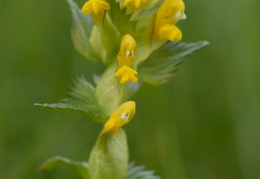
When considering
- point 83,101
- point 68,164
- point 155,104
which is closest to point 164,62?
point 83,101

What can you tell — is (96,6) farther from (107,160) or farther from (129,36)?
(107,160)

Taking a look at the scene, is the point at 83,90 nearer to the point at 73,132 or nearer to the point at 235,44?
the point at 73,132

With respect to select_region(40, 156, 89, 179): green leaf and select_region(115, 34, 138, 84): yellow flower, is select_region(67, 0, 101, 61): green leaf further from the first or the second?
select_region(40, 156, 89, 179): green leaf

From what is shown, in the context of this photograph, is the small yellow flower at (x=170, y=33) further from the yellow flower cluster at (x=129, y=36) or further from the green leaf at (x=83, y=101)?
the green leaf at (x=83, y=101)

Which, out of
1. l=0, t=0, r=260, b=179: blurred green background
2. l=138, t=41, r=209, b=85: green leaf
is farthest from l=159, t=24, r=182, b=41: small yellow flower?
l=0, t=0, r=260, b=179: blurred green background

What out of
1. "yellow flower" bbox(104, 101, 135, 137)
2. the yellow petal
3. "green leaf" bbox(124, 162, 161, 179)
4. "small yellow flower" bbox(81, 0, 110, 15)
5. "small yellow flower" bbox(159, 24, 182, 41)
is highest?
"small yellow flower" bbox(81, 0, 110, 15)
